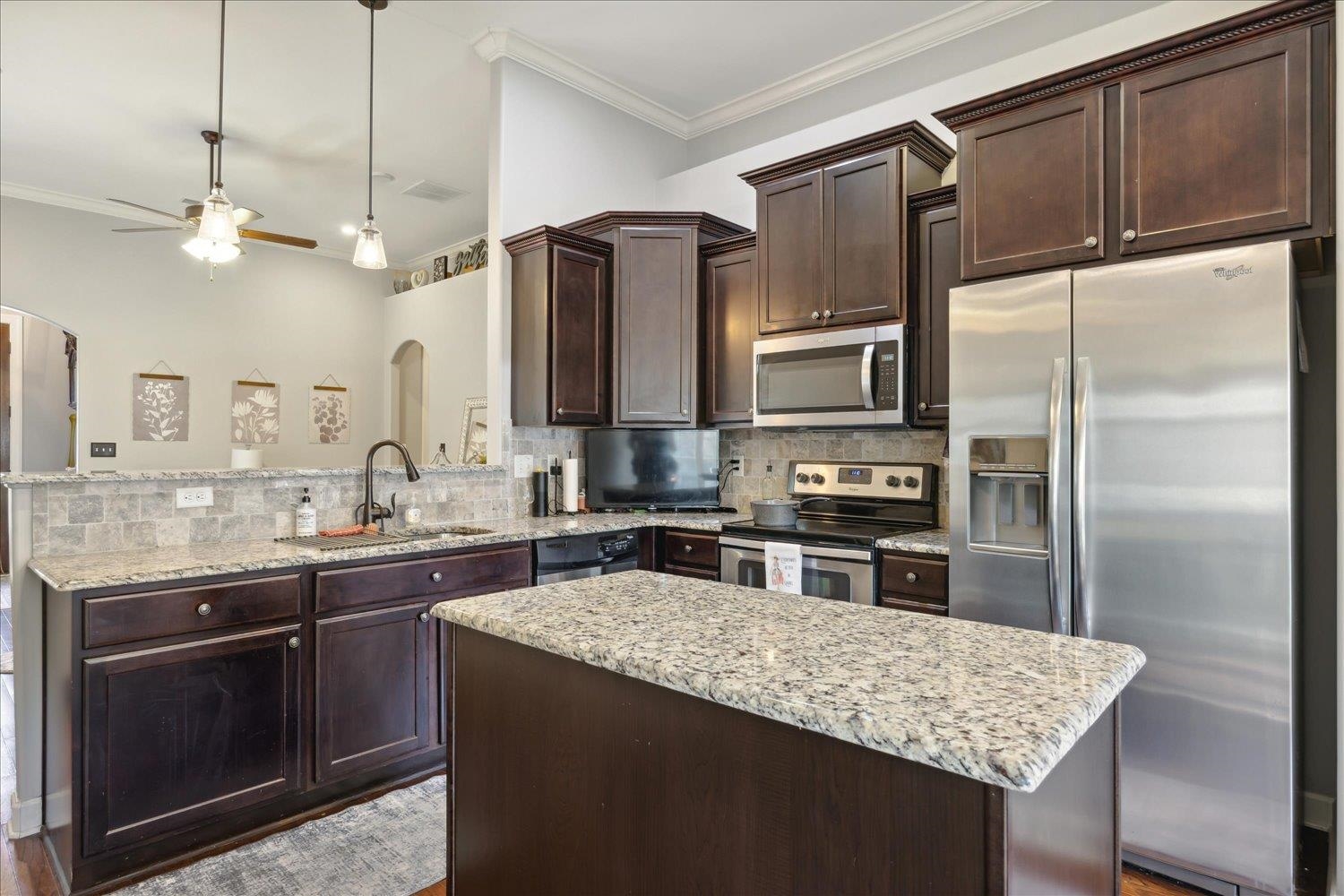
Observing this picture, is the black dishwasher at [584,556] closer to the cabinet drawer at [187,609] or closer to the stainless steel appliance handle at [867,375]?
the cabinet drawer at [187,609]

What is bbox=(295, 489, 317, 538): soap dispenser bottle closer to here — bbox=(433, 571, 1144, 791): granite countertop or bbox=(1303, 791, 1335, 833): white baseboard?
bbox=(433, 571, 1144, 791): granite countertop

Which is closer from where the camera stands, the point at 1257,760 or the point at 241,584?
the point at 1257,760

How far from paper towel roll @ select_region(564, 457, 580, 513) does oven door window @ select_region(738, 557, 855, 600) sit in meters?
1.05

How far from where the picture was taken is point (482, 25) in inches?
139

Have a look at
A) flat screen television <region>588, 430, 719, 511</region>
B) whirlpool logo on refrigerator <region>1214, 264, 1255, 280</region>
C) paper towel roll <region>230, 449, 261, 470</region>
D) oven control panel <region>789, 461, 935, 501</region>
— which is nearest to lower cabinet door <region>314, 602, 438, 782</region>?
flat screen television <region>588, 430, 719, 511</region>

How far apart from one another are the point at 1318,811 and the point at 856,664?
243 cm

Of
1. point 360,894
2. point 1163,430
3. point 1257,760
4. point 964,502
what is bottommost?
point 360,894

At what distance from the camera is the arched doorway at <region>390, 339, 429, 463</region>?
7312 mm

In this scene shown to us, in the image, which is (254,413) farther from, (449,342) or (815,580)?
(815,580)

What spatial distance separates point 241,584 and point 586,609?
4.90ft

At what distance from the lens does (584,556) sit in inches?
128

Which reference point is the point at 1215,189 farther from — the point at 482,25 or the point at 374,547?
the point at 482,25

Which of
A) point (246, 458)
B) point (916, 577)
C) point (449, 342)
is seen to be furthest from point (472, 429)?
point (916, 577)

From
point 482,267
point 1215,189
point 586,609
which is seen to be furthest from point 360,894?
point 482,267
